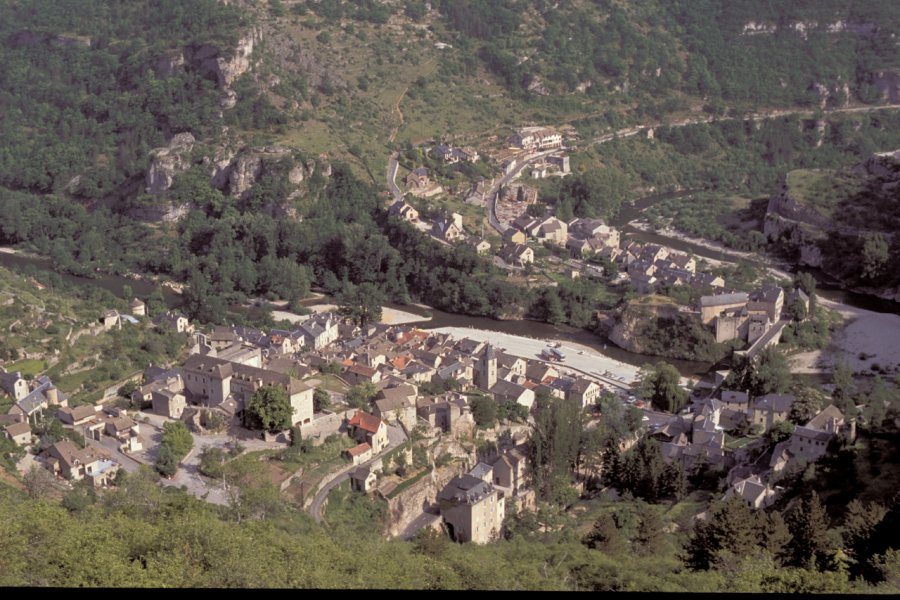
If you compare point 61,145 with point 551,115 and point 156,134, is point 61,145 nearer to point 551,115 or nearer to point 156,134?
point 156,134

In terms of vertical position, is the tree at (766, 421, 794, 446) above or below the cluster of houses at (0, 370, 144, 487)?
below

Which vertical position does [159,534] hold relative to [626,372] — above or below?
above

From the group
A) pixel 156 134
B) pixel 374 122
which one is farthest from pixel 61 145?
pixel 374 122

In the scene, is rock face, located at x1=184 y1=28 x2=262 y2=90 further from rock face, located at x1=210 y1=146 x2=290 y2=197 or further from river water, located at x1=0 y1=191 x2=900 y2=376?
river water, located at x1=0 y1=191 x2=900 y2=376

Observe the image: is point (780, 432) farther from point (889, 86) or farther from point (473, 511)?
point (889, 86)

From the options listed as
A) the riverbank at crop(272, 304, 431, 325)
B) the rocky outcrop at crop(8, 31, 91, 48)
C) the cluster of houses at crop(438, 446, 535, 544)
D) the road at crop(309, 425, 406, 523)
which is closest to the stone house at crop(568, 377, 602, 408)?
the cluster of houses at crop(438, 446, 535, 544)

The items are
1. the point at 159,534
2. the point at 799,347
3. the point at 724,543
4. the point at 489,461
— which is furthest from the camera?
the point at 799,347
